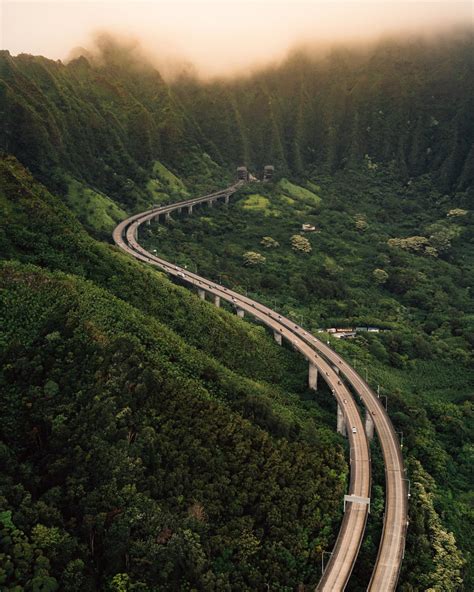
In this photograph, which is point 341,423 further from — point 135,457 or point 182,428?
point 135,457

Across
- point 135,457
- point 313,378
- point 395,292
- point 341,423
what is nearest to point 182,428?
Answer: point 135,457

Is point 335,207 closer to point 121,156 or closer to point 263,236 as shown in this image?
point 263,236

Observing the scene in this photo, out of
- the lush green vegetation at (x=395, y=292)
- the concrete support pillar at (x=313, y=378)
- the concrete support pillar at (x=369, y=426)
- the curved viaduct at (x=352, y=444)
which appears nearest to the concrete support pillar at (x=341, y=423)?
the curved viaduct at (x=352, y=444)

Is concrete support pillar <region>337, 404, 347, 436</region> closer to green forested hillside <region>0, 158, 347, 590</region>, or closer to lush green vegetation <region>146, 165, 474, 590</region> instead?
green forested hillside <region>0, 158, 347, 590</region>

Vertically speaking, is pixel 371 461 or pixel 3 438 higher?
pixel 3 438

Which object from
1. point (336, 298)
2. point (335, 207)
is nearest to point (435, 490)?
point (336, 298)

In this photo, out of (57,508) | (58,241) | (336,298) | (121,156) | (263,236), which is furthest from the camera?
(121,156)
